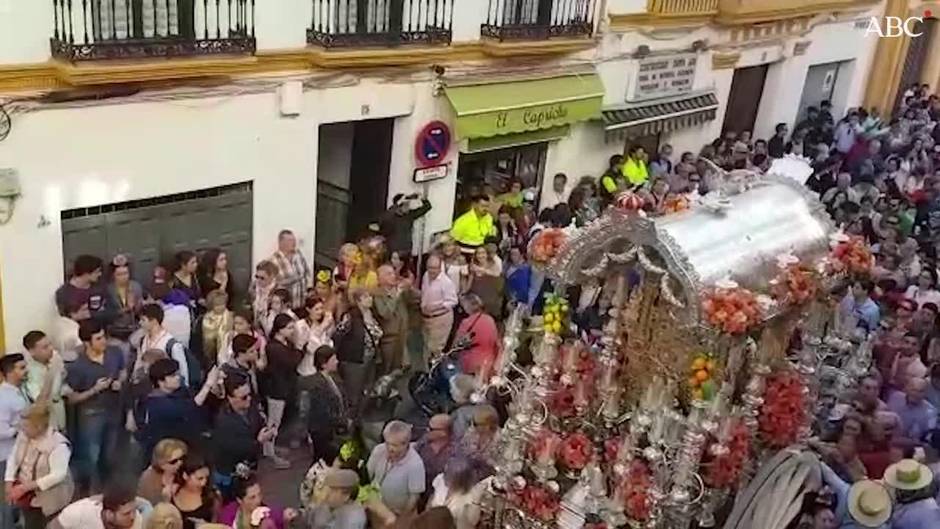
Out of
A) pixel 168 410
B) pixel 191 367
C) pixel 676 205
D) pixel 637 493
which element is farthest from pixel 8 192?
pixel 637 493

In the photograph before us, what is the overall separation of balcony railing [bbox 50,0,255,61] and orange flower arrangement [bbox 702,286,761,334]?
4998 millimetres

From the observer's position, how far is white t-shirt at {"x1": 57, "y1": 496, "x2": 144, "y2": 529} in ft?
18.7

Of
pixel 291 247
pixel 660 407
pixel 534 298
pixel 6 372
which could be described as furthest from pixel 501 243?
pixel 6 372

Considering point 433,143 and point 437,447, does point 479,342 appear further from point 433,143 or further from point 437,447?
point 433,143

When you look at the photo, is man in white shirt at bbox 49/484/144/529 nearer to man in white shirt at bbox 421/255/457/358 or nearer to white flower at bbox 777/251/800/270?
man in white shirt at bbox 421/255/457/358

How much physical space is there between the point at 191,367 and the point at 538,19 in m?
6.43

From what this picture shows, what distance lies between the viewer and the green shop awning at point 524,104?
11.6m

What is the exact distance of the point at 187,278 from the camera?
346 inches

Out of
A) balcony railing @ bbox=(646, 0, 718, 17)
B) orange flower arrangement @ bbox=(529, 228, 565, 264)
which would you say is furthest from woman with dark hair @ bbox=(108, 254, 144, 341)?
balcony railing @ bbox=(646, 0, 718, 17)

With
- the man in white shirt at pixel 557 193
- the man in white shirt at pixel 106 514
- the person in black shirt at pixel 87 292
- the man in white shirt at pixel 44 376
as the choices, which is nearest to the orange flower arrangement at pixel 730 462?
the man in white shirt at pixel 106 514

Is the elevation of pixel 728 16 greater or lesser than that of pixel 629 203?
greater

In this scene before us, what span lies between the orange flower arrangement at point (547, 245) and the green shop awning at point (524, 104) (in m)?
4.42

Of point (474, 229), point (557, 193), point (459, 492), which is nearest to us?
point (459, 492)

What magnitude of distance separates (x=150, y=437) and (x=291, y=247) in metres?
3.01
